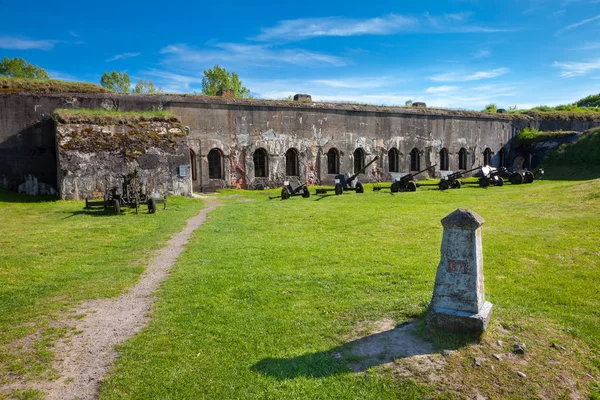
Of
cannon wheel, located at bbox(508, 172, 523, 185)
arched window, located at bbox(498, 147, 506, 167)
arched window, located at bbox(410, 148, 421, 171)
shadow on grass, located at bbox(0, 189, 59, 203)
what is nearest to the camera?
shadow on grass, located at bbox(0, 189, 59, 203)

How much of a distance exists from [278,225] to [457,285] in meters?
6.80

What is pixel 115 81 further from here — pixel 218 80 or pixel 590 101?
pixel 590 101

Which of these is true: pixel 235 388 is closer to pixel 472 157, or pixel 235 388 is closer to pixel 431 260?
pixel 431 260

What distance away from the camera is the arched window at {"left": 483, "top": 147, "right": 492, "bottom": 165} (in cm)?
→ 2792

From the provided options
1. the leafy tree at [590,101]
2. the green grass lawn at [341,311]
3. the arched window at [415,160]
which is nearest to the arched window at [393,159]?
the arched window at [415,160]

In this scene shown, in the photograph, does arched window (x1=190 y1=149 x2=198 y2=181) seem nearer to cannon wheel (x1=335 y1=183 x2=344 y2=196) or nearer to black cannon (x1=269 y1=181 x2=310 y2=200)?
black cannon (x1=269 y1=181 x2=310 y2=200)

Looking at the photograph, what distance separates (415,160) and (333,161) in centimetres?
617

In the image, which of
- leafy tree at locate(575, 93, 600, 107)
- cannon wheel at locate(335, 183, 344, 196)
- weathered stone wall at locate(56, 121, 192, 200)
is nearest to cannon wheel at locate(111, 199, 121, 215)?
weathered stone wall at locate(56, 121, 192, 200)

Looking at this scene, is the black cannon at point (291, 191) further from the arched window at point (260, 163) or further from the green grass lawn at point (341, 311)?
the green grass lawn at point (341, 311)

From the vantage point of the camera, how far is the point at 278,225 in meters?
10.6

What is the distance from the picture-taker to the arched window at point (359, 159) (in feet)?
79.6

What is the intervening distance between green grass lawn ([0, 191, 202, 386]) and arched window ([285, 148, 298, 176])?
32.3 ft

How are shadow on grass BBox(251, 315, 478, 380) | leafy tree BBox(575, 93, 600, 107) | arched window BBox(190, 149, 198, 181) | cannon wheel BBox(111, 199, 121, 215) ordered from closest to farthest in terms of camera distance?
shadow on grass BBox(251, 315, 478, 380) < cannon wheel BBox(111, 199, 121, 215) < arched window BBox(190, 149, 198, 181) < leafy tree BBox(575, 93, 600, 107)

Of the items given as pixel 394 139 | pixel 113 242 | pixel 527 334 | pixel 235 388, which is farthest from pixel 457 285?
pixel 394 139
